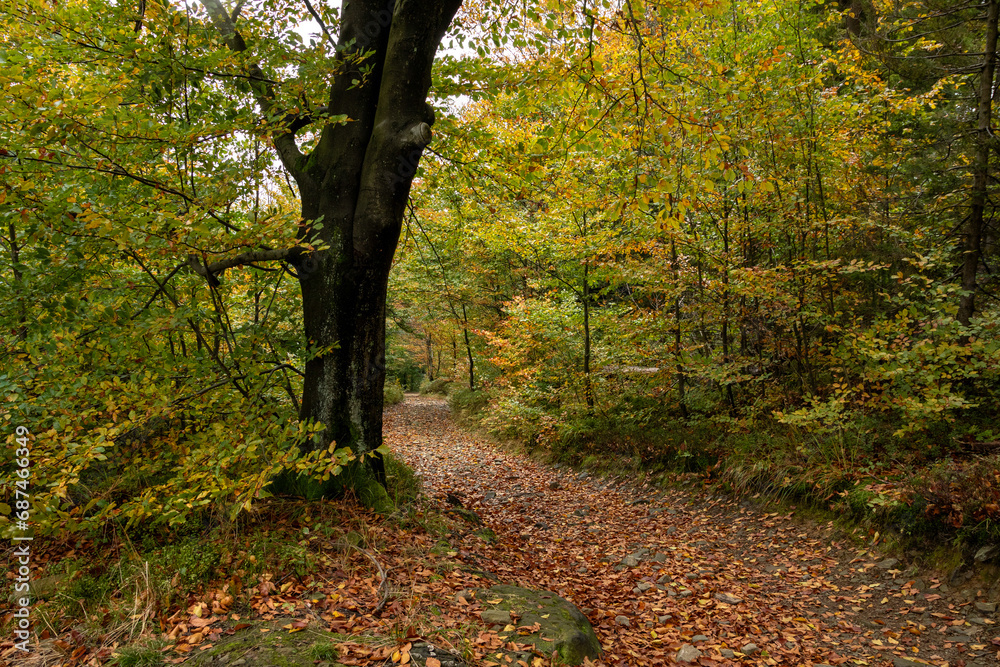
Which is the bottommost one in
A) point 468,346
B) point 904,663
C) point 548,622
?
point 904,663

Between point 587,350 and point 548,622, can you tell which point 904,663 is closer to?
point 548,622

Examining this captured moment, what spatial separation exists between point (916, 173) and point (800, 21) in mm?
4792

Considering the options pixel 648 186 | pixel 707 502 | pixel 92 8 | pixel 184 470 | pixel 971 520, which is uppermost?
pixel 92 8

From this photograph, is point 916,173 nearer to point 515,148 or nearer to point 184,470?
point 515,148

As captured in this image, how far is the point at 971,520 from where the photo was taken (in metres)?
4.71

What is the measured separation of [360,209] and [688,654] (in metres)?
4.60

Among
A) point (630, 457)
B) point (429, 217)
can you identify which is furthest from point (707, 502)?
point (429, 217)

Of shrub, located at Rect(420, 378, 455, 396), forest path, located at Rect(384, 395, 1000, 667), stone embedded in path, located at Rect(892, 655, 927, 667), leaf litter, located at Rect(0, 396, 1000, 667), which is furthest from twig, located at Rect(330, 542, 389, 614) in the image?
shrub, located at Rect(420, 378, 455, 396)

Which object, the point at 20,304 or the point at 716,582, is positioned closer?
the point at 20,304

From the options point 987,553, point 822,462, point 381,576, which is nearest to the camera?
point 381,576

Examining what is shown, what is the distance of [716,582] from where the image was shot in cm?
520

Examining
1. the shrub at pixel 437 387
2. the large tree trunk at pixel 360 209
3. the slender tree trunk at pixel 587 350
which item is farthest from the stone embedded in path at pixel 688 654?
the shrub at pixel 437 387

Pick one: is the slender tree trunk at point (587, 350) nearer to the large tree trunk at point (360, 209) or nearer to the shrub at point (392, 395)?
the large tree trunk at point (360, 209)

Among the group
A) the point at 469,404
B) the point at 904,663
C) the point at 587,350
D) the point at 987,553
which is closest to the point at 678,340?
the point at 587,350
